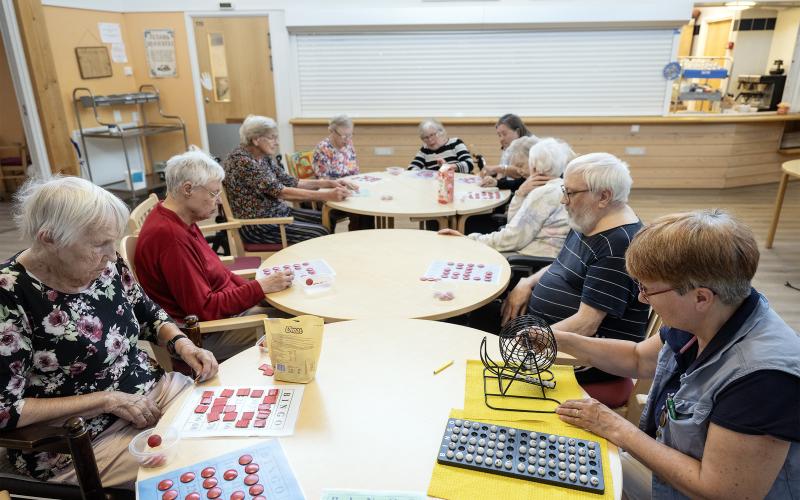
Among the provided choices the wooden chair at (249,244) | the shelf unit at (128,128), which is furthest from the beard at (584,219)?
the shelf unit at (128,128)

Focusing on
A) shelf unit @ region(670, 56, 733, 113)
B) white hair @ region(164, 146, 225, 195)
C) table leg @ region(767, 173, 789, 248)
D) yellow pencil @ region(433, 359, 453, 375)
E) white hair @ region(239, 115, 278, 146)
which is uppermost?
shelf unit @ region(670, 56, 733, 113)

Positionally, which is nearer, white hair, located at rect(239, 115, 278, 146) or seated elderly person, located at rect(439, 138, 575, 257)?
seated elderly person, located at rect(439, 138, 575, 257)

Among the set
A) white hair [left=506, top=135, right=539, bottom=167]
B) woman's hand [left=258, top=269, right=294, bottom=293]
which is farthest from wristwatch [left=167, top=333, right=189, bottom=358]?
white hair [left=506, top=135, right=539, bottom=167]

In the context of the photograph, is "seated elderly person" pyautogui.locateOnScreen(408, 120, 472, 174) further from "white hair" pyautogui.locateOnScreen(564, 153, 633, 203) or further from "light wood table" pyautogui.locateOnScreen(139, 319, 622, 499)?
"light wood table" pyautogui.locateOnScreen(139, 319, 622, 499)

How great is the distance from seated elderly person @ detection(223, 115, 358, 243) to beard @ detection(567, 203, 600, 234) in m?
2.01

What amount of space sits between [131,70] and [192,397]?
659 centimetres

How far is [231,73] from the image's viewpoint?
6.55m

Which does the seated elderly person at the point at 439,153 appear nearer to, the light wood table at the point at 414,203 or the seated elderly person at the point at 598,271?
the light wood table at the point at 414,203

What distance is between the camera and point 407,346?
1564 millimetres

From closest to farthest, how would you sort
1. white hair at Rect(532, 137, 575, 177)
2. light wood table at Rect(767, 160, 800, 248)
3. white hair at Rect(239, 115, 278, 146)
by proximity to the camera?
white hair at Rect(532, 137, 575, 177) < white hair at Rect(239, 115, 278, 146) < light wood table at Rect(767, 160, 800, 248)

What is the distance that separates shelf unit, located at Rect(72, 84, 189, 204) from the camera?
5.71 m

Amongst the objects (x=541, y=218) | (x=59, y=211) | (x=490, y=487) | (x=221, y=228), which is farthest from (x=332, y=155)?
(x=490, y=487)

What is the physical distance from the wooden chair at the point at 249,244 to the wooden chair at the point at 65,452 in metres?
→ 1.97

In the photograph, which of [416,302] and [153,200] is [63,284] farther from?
[153,200]
